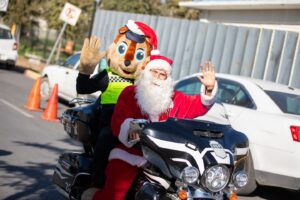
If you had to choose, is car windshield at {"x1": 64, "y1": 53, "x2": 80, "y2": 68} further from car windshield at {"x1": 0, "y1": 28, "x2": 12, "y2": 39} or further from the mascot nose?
the mascot nose

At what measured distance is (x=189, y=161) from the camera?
346 cm

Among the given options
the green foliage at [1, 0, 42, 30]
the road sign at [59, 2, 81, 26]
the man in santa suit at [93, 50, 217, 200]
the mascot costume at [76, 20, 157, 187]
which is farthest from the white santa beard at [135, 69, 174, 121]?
the green foliage at [1, 0, 42, 30]

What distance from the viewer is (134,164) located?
13.0 ft

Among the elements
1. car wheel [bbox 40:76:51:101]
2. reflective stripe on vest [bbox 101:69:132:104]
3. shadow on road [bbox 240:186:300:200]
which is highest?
reflective stripe on vest [bbox 101:69:132:104]

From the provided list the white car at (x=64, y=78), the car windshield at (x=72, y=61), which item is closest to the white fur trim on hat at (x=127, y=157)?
the white car at (x=64, y=78)

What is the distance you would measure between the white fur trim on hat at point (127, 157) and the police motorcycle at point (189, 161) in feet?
0.19

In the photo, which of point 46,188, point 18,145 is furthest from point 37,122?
point 46,188

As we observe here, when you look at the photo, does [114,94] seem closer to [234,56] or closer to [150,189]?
[150,189]

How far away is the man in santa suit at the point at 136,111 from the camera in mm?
3961

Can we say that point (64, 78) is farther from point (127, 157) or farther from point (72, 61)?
point (127, 157)

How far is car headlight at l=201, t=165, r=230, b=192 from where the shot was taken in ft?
11.1

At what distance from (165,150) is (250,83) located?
4.78m

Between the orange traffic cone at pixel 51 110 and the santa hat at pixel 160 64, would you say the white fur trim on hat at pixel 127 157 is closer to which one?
the santa hat at pixel 160 64

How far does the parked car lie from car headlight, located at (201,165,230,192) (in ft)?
59.8
